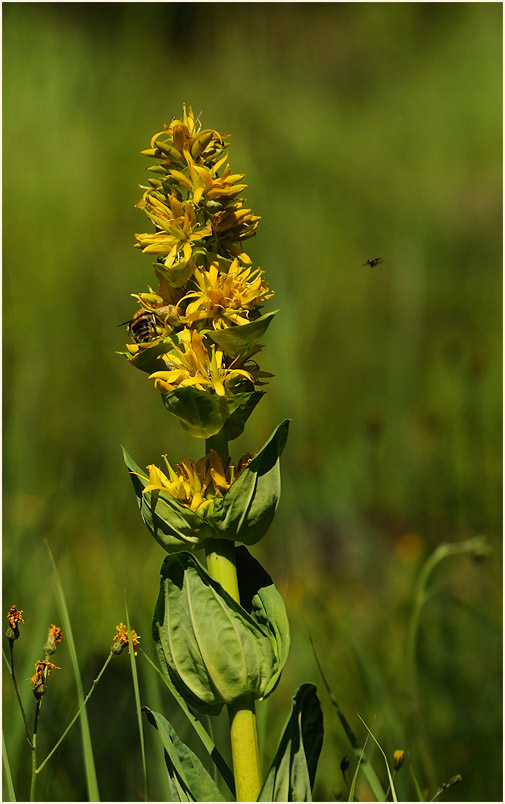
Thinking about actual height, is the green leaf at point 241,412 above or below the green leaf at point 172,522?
above

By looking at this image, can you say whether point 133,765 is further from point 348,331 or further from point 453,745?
point 348,331

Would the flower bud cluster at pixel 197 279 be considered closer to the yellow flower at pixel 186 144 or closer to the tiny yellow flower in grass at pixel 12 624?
the yellow flower at pixel 186 144

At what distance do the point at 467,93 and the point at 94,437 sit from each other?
5412mm

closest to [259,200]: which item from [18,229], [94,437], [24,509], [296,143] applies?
[296,143]

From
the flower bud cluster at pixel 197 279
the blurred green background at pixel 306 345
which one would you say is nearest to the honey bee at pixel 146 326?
the flower bud cluster at pixel 197 279

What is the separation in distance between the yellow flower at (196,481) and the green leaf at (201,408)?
2.2 inches

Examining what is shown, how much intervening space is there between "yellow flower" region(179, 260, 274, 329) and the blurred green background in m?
0.86

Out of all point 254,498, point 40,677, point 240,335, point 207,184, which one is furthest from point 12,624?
point 207,184

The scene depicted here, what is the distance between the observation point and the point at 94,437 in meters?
4.41

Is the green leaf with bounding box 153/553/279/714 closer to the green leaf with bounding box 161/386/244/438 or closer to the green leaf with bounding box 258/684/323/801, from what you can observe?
the green leaf with bounding box 258/684/323/801

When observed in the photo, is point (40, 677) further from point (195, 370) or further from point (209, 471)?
point (195, 370)

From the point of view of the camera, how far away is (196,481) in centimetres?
140

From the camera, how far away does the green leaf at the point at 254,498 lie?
137 cm

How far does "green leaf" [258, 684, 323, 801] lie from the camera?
4.47 feet
